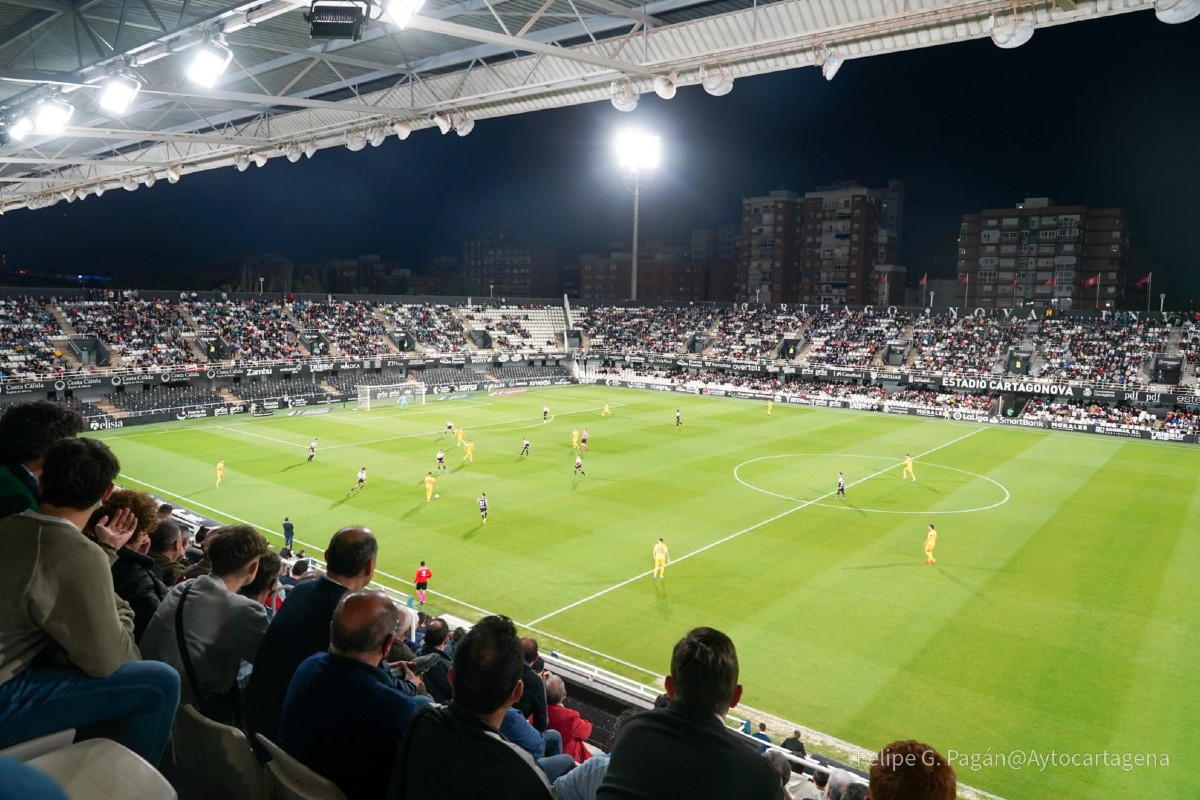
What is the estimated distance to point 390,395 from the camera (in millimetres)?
55750

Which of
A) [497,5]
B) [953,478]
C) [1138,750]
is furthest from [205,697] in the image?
[953,478]

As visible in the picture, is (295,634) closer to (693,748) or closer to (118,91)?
(693,748)

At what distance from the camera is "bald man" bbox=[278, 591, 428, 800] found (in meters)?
3.34

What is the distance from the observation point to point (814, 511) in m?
27.1

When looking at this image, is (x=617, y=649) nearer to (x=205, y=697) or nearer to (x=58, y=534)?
(x=205, y=697)

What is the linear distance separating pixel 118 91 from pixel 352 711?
12.0 meters

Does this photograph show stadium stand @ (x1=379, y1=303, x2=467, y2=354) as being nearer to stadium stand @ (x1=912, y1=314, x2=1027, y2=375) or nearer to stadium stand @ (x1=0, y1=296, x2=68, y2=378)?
A: stadium stand @ (x1=0, y1=296, x2=68, y2=378)

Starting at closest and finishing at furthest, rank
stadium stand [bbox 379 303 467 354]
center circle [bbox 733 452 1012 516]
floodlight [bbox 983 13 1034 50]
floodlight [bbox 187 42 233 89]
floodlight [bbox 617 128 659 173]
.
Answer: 1. floodlight [bbox 983 13 1034 50]
2. floodlight [bbox 187 42 233 89]
3. center circle [bbox 733 452 1012 516]
4. floodlight [bbox 617 128 659 173]
5. stadium stand [bbox 379 303 467 354]

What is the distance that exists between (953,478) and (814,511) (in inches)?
381

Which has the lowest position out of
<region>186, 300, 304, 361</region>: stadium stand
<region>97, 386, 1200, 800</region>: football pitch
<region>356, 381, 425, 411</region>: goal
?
<region>97, 386, 1200, 800</region>: football pitch

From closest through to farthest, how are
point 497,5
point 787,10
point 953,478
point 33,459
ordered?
point 33,459, point 787,10, point 497,5, point 953,478

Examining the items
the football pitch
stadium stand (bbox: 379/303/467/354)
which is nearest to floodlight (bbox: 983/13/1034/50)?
the football pitch

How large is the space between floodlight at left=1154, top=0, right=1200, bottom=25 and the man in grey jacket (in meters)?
10.5

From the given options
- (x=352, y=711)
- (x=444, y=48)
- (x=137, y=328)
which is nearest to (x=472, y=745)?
(x=352, y=711)
